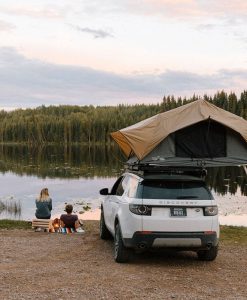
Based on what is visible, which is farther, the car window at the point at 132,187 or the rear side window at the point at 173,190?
the car window at the point at 132,187

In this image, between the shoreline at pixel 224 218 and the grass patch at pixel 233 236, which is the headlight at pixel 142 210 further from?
the shoreline at pixel 224 218

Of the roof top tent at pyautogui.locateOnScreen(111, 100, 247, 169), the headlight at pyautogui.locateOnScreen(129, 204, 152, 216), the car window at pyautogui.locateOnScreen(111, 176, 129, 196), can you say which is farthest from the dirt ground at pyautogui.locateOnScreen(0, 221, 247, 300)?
the roof top tent at pyautogui.locateOnScreen(111, 100, 247, 169)

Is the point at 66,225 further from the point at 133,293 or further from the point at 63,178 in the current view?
the point at 63,178

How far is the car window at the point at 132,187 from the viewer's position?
34.4ft

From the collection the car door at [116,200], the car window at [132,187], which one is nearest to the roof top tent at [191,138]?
the car door at [116,200]

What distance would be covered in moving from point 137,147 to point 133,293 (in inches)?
173

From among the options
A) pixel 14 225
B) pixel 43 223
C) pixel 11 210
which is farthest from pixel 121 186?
pixel 11 210

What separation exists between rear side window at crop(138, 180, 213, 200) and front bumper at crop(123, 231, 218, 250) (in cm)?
73

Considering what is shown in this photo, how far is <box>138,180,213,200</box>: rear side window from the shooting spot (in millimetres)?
10188

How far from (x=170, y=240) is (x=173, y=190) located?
3.30ft

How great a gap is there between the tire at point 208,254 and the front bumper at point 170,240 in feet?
2.35

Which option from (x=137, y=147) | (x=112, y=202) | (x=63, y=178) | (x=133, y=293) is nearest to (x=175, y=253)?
(x=112, y=202)

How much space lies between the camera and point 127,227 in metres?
10.3

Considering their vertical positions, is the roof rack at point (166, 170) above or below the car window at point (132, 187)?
above
